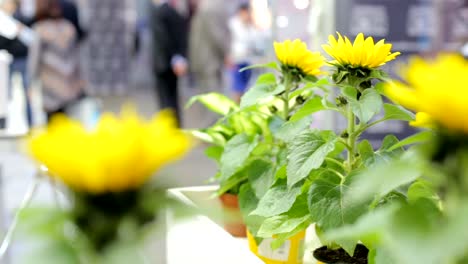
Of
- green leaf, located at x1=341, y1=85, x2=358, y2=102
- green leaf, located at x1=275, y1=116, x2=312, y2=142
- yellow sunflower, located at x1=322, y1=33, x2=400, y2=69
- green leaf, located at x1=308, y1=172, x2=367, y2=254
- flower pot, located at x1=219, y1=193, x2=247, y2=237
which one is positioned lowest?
flower pot, located at x1=219, y1=193, x2=247, y2=237

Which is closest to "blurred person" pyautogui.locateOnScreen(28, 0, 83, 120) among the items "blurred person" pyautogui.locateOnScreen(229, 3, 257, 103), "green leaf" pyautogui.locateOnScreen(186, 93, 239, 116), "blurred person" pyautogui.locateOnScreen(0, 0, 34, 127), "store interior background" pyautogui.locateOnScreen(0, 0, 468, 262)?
"store interior background" pyautogui.locateOnScreen(0, 0, 468, 262)

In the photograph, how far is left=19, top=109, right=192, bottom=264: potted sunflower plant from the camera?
28cm

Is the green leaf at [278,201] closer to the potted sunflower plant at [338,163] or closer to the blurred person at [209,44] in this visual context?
the potted sunflower plant at [338,163]

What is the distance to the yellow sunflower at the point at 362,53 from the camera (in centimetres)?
70

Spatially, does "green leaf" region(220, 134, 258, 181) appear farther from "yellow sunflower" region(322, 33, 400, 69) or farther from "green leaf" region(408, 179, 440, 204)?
"green leaf" region(408, 179, 440, 204)

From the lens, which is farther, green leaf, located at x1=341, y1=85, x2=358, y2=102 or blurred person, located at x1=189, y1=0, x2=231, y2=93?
blurred person, located at x1=189, y1=0, x2=231, y2=93

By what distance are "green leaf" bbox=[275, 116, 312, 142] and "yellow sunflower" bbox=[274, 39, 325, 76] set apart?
0.12 meters

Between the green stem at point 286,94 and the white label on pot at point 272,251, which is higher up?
the green stem at point 286,94

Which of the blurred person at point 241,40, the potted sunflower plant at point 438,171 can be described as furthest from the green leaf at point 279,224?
the blurred person at point 241,40

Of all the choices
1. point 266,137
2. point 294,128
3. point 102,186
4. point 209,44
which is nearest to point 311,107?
point 294,128

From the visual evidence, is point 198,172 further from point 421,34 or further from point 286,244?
point 286,244

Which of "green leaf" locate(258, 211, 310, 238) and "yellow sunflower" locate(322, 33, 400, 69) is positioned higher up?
"yellow sunflower" locate(322, 33, 400, 69)

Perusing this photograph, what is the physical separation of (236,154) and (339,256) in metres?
0.28

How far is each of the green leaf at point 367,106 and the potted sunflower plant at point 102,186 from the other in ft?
1.41
